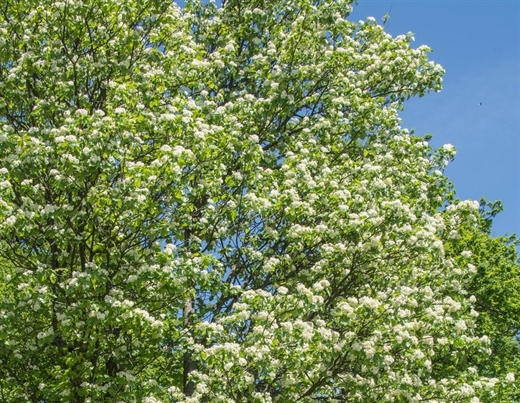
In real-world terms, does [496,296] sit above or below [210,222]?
above

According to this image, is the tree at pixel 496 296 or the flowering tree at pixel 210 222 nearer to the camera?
the flowering tree at pixel 210 222

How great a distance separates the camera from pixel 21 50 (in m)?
14.3

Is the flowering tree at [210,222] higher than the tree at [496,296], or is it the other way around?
the tree at [496,296]

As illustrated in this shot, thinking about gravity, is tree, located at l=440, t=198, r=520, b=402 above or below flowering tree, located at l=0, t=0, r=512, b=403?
above

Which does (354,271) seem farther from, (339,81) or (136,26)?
(136,26)

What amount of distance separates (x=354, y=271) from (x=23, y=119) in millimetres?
7886

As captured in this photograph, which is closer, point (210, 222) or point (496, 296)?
point (210, 222)

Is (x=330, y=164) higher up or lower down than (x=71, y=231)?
higher up

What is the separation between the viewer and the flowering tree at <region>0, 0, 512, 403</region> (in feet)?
37.7

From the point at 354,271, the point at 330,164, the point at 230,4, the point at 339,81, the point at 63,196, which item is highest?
the point at 230,4

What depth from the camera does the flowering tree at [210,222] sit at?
11484 mm

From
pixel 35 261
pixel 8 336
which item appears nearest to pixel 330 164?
pixel 35 261

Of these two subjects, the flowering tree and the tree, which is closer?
the flowering tree

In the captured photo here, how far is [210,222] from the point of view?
45.7 ft
